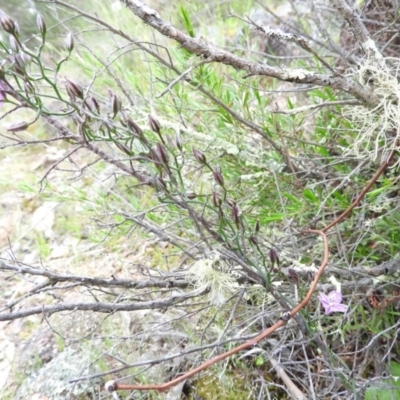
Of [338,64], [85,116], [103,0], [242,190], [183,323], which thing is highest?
[103,0]

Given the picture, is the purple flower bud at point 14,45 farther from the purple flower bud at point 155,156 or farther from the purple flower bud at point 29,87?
the purple flower bud at point 155,156

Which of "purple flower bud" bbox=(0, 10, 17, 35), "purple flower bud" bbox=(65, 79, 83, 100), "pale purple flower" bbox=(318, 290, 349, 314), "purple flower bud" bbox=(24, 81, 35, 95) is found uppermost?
"purple flower bud" bbox=(0, 10, 17, 35)

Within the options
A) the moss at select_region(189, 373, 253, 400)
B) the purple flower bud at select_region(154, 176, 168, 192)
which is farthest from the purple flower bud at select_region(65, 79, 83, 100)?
the moss at select_region(189, 373, 253, 400)

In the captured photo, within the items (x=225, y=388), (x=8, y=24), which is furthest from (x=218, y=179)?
(x=225, y=388)

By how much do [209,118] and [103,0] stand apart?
156 cm

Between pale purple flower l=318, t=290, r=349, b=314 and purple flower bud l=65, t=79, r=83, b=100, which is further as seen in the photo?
pale purple flower l=318, t=290, r=349, b=314

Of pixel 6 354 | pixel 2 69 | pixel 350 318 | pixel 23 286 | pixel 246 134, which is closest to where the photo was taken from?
pixel 2 69

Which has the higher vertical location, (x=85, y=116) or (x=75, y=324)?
(x=85, y=116)

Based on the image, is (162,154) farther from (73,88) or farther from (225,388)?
(225,388)

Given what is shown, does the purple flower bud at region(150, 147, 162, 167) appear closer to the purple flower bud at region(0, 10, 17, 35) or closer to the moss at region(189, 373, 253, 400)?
the purple flower bud at region(0, 10, 17, 35)

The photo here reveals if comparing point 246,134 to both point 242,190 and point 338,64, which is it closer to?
point 242,190

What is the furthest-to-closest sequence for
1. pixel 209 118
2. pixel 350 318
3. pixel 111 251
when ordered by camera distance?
pixel 111 251 < pixel 209 118 < pixel 350 318

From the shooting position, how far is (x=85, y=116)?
60 centimetres

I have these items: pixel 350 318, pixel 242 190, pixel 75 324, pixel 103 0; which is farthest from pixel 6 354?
pixel 103 0
